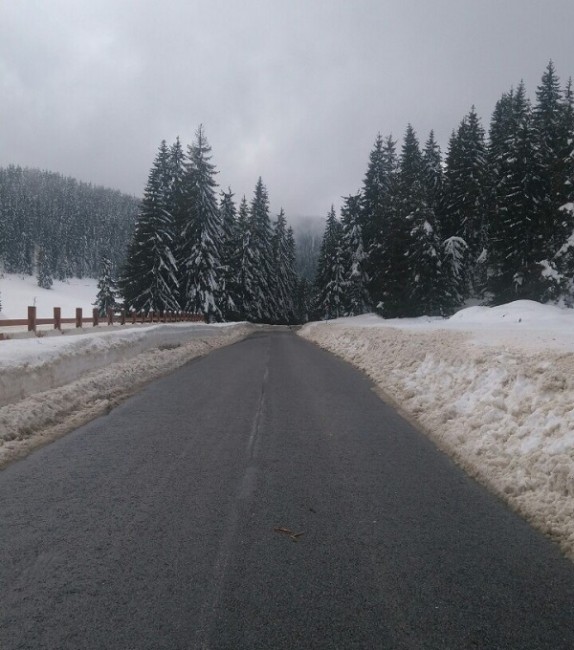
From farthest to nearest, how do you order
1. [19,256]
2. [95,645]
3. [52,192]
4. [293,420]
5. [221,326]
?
1. [52,192]
2. [19,256]
3. [221,326]
4. [293,420]
5. [95,645]

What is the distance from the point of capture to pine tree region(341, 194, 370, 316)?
47.0 metres

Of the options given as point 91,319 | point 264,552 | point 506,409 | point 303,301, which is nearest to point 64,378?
point 264,552

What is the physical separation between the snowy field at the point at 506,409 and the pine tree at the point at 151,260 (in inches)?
1056

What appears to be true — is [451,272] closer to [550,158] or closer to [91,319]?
[550,158]

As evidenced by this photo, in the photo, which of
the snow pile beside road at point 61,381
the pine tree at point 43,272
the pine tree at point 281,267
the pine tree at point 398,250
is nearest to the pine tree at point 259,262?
the pine tree at point 281,267

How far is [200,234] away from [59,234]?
10777 centimetres

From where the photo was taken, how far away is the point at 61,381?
923 centimetres

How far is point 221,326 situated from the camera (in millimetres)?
32656

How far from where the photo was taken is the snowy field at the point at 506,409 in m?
4.46

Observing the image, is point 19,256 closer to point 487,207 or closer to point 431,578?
point 487,207

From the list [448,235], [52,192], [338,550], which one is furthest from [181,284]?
[52,192]

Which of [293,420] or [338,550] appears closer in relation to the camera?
[338,550]

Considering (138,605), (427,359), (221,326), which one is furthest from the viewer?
(221,326)

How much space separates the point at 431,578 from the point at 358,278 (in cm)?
4472
